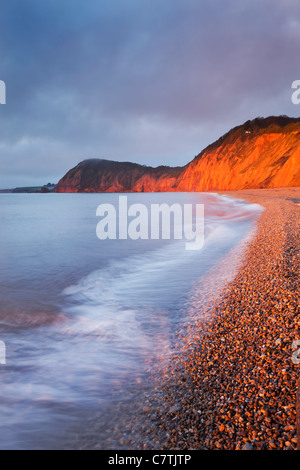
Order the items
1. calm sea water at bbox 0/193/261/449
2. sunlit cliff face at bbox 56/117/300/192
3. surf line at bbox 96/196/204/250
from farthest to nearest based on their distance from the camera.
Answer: sunlit cliff face at bbox 56/117/300/192 → surf line at bbox 96/196/204/250 → calm sea water at bbox 0/193/261/449

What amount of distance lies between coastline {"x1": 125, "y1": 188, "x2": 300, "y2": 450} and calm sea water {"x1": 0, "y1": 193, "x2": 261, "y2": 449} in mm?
519

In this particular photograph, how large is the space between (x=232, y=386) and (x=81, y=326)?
2.88 m

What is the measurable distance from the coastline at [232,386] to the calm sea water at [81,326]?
1.70 ft

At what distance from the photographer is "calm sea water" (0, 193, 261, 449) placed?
8.86ft

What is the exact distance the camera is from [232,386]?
2354 millimetres

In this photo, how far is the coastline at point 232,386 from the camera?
1.89 metres

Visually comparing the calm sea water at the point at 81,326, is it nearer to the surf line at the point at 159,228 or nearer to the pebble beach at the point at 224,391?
the pebble beach at the point at 224,391

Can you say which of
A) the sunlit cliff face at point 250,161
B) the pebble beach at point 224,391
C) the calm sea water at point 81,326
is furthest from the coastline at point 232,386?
the sunlit cliff face at point 250,161

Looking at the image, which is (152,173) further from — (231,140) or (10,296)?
(10,296)

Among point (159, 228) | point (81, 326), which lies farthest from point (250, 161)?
point (81, 326)

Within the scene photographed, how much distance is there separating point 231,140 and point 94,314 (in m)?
92.2

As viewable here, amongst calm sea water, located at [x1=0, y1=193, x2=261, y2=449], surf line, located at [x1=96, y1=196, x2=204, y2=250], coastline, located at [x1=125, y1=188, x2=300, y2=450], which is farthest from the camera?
surf line, located at [x1=96, y1=196, x2=204, y2=250]

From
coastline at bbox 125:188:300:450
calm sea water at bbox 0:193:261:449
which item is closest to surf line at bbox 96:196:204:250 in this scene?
calm sea water at bbox 0:193:261:449

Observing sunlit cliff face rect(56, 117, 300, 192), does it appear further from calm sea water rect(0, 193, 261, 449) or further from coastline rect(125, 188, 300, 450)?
coastline rect(125, 188, 300, 450)
